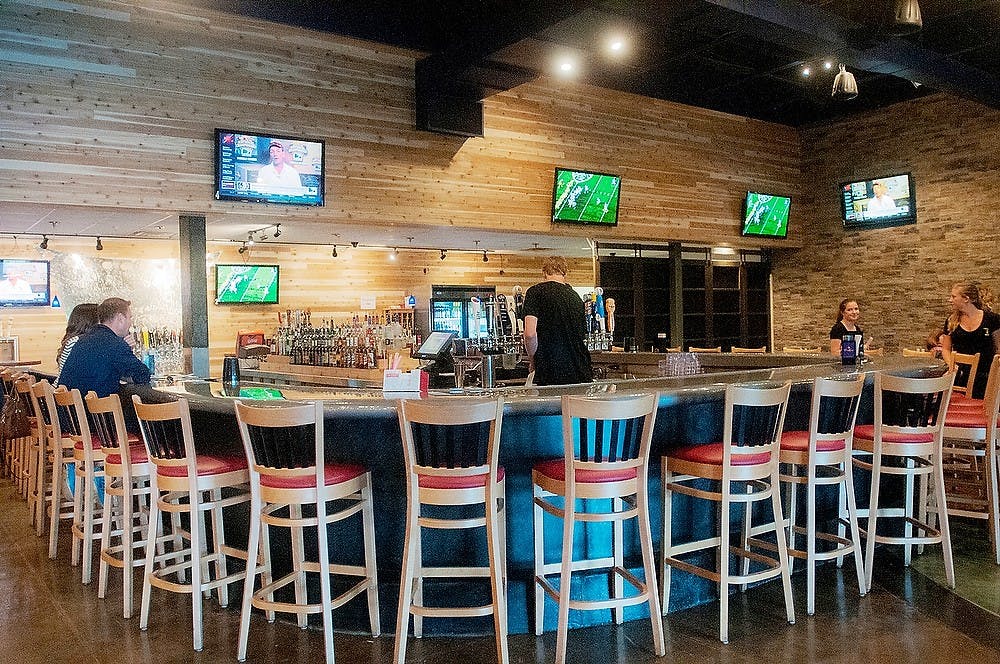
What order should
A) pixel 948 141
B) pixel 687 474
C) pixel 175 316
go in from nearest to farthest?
pixel 687 474 → pixel 948 141 → pixel 175 316

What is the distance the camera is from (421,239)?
9.53m

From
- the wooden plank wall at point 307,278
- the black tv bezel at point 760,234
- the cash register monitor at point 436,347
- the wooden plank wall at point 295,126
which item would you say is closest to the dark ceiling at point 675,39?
the wooden plank wall at point 295,126

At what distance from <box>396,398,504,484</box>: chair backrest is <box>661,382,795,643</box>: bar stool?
41.6 inches

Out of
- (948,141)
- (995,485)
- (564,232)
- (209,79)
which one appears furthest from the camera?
(948,141)

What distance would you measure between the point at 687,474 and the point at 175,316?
8.35 meters

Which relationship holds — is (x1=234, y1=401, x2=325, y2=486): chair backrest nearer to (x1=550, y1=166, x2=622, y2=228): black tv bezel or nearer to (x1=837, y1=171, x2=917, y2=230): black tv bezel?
(x1=550, y1=166, x2=622, y2=228): black tv bezel

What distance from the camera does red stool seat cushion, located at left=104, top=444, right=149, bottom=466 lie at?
4.16 meters

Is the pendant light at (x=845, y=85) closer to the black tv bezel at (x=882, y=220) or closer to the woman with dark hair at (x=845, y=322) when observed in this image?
the woman with dark hair at (x=845, y=322)

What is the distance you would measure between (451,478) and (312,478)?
0.65m

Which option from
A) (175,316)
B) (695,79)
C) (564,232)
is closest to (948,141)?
(695,79)

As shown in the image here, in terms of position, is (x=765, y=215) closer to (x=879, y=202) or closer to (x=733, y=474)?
(x=879, y=202)

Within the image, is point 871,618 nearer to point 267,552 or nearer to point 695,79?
point 267,552

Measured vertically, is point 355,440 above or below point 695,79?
below

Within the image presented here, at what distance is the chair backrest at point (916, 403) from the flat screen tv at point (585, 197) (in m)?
4.69
